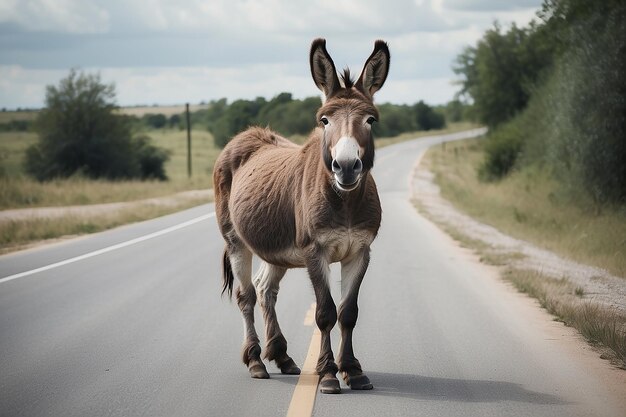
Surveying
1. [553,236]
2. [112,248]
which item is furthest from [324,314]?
[553,236]

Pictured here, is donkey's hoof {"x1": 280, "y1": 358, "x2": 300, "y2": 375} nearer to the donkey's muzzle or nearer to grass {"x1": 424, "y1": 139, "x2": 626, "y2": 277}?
the donkey's muzzle

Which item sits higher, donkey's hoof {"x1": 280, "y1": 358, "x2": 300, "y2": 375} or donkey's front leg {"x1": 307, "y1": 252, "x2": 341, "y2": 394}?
donkey's front leg {"x1": 307, "y1": 252, "x2": 341, "y2": 394}

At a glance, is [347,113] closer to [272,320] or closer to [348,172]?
[348,172]

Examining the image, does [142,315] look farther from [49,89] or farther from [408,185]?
[49,89]

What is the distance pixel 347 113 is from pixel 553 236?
14.1 m

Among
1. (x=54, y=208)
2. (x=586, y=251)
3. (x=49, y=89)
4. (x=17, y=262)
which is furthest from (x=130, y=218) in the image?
(x=49, y=89)

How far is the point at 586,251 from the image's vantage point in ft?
53.8

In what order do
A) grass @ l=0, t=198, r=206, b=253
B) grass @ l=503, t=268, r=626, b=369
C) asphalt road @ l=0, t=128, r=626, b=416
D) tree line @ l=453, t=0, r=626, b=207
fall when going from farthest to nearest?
tree line @ l=453, t=0, r=626, b=207 < grass @ l=0, t=198, r=206, b=253 < grass @ l=503, t=268, r=626, b=369 < asphalt road @ l=0, t=128, r=626, b=416

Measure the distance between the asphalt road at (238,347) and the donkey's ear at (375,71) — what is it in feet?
7.63

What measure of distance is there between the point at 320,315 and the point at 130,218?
19383 millimetres

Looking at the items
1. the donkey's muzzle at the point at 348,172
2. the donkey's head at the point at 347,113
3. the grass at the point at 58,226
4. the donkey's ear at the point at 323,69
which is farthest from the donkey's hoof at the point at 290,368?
the grass at the point at 58,226

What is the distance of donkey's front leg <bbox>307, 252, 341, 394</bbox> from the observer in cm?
643

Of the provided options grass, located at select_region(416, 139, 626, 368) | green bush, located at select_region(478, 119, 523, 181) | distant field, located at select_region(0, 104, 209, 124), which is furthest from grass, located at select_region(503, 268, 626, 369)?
distant field, located at select_region(0, 104, 209, 124)

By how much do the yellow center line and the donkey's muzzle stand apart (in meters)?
1.56
